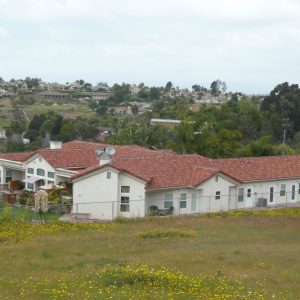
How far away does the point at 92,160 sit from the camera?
151 feet

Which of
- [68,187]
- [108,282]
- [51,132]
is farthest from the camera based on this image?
[51,132]

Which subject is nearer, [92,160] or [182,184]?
[182,184]

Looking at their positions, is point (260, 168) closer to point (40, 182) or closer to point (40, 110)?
point (40, 182)

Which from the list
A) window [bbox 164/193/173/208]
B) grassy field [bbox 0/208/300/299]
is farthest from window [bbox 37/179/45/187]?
grassy field [bbox 0/208/300/299]

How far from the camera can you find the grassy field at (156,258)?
16672 mm

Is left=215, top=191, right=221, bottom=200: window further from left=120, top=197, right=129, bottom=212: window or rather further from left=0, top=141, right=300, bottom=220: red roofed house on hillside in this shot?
left=120, top=197, right=129, bottom=212: window

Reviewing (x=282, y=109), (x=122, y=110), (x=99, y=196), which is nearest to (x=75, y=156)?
(x=99, y=196)

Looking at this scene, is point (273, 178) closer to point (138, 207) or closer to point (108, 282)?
point (138, 207)

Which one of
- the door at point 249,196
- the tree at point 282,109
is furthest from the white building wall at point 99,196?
the tree at point 282,109

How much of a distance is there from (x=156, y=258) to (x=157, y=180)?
16548 millimetres

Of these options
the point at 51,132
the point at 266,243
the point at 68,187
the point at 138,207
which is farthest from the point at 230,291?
the point at 51,132

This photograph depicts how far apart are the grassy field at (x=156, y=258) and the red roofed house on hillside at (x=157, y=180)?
3.41m

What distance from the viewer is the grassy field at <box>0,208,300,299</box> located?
16672mm

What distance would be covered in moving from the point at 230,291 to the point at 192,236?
12.6 metres
